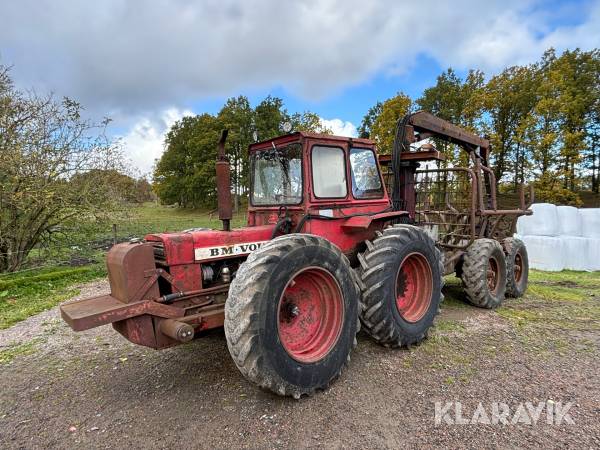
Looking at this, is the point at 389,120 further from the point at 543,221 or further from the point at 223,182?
the point at 223,182

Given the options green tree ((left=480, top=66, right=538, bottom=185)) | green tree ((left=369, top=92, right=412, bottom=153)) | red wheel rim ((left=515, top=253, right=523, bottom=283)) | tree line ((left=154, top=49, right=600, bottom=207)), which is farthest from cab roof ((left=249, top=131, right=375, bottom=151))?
green tree ((left=480, top=66, right=538, bottom=185))

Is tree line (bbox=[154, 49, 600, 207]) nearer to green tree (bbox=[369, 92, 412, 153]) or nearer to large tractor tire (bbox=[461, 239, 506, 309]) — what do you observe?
green tree (bbox=[369, 92, 412, 153])

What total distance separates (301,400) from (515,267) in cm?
538

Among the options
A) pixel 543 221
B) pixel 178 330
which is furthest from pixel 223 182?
pixel 543 221

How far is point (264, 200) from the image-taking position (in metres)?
4.38

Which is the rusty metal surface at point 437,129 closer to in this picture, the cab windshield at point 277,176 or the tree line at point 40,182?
the cab windshield at point 277,176

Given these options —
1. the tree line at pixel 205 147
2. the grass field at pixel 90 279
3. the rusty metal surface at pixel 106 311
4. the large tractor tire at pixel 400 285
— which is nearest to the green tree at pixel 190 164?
the tree line at pixel 205 147

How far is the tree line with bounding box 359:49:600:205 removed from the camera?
796 inches

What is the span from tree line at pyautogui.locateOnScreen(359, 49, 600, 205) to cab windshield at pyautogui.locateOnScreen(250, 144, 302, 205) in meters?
13.9

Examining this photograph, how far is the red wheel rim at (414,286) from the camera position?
14.1 ft

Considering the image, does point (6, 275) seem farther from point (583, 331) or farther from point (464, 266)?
point (583, 331)

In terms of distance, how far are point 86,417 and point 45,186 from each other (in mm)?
6917

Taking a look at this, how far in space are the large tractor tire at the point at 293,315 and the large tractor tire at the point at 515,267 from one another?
412 cm

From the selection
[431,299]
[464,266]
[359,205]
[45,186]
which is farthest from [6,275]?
[464,266]
